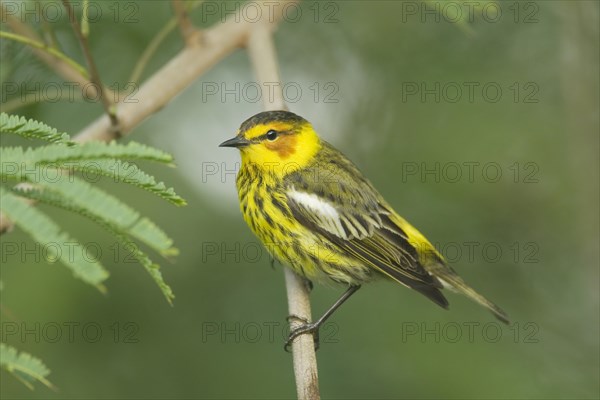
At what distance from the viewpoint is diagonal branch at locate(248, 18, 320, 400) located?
2.99m

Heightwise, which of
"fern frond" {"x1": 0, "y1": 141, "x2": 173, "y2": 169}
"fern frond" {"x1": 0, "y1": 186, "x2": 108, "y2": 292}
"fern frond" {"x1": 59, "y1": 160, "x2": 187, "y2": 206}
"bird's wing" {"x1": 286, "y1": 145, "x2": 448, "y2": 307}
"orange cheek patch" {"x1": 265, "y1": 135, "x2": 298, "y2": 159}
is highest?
"orange cheek patch" {"x1": 265, "y1": 135, "x2": 298, "y2": 159}

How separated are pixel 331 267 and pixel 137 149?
9.27 feet

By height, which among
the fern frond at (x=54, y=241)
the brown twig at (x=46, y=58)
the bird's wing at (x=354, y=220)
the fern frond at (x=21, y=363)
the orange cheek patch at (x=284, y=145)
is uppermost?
the brown twig at (x=46, y=58)

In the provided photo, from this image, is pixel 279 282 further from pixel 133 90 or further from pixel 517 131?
pixel 517 131

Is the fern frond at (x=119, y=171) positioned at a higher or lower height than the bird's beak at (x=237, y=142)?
lower

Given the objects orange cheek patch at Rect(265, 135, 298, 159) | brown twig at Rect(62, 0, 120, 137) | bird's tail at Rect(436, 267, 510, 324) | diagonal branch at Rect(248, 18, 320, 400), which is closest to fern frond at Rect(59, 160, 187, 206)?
diagonal branch at Rect(248, 18, 320, 400)

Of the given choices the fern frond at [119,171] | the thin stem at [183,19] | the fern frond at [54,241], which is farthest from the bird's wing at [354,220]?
the fern frond at [54,241]

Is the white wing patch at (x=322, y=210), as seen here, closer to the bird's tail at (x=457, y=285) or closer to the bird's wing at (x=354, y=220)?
the bird's wing at (x=354, y=220)

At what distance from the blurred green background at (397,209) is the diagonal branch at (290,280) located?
1.77 feet

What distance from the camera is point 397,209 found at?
17.1 ft

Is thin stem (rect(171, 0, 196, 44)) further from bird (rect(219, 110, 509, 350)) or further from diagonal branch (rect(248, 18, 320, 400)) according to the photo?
bird (rect(219, 110, 509, 350))

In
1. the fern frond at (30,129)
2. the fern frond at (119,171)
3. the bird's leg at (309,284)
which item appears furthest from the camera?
the bird's leg at (309,284)

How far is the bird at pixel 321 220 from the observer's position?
4238 mm

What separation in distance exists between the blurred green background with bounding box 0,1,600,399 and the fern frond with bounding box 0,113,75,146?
7.16 ft
